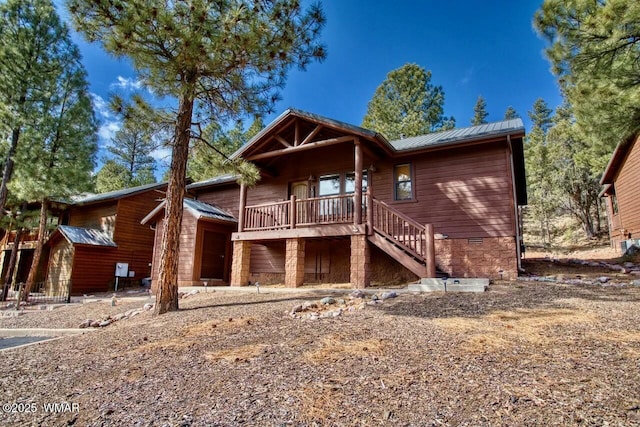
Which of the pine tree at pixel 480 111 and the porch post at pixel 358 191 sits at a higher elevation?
the pine tree at pixel 480 111

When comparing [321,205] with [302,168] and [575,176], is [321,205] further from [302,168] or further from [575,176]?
[575,176]

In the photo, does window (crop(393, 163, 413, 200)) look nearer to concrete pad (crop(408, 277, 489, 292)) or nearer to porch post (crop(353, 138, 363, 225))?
porch post (crop(353, 138, 363, 225))

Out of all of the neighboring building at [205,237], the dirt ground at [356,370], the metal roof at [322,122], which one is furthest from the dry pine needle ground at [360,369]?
the neighboring building at [205,237]

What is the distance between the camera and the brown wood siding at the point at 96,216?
17250 millimetres

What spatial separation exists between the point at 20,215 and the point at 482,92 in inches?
1986

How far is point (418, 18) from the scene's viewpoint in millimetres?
16938

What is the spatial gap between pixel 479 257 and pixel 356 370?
725 cm

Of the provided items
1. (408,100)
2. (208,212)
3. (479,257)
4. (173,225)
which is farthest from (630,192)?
(173,225)

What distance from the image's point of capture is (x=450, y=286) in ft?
→ 23.9

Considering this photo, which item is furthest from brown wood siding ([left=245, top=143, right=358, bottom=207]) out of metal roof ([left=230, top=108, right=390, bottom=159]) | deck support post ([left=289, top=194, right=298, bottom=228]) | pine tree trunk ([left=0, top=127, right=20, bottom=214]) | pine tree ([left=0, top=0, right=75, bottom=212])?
pine tree trunk ([left=0, top=127, right=20, bottom=214])

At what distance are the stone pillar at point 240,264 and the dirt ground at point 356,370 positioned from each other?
17.5ft

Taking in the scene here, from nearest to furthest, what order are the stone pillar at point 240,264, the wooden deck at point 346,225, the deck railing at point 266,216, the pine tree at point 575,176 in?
the wooden deck at point 346,225 < the stone pillar at point 240,264 < the deck railing at point 266,216 < the pine tree at point 575,176

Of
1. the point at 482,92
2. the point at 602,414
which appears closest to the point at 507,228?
the point at 602,414

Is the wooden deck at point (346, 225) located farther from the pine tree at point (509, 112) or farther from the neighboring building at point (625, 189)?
the pine tree at point (509, 112)
